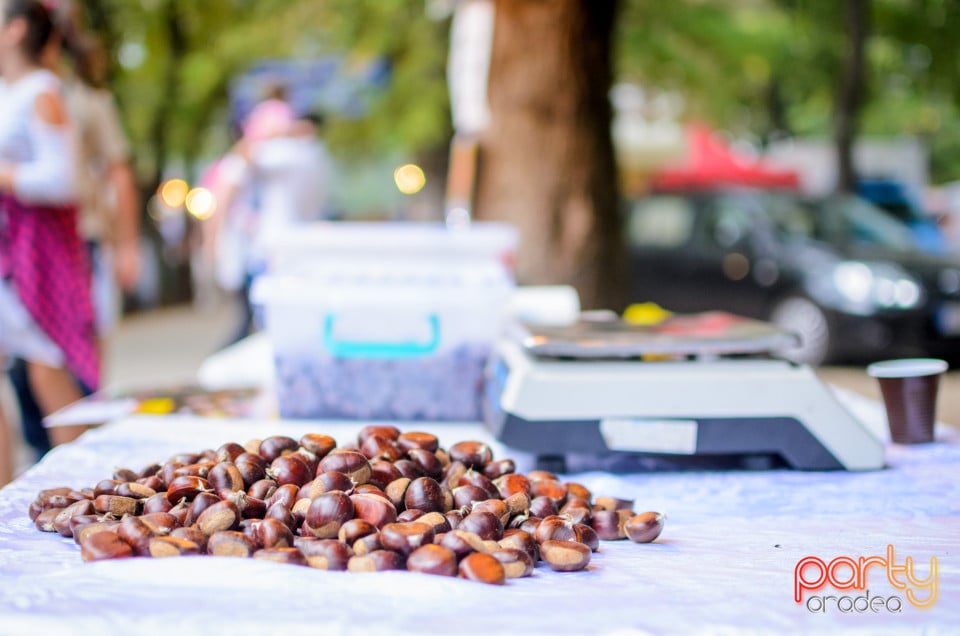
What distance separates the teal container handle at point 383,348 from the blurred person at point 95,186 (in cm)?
165

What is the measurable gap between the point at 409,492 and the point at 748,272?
25.5 ft

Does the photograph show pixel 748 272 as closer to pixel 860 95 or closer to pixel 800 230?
pixel 800 230

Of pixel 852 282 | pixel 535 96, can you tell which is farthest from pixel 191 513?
pixel 852 282

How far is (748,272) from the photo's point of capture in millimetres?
8859

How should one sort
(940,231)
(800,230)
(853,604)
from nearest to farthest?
(853,604)
(800,230)
(940,231)

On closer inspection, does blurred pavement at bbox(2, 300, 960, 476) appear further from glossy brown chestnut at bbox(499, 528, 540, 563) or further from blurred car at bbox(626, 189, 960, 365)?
glossy brown chestnut at bbox(499, 528, 540, 563)

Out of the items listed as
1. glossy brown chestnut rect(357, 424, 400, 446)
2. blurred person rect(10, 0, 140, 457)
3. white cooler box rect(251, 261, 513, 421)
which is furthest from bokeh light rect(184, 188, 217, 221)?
glossy brown chestnut rect(357, 424, 400, 446)

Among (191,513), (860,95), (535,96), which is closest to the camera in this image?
(191,513)

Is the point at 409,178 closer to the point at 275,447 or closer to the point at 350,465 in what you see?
the point at 275,447

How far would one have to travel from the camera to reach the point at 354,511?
1.37 m

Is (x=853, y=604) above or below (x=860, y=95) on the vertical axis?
below

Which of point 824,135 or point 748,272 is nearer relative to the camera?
point 748,272

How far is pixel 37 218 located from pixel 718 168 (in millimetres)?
15868

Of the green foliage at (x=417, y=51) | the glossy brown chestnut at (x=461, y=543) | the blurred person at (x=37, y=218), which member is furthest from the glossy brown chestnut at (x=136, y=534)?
the green foliage at (x=417, y=51)
